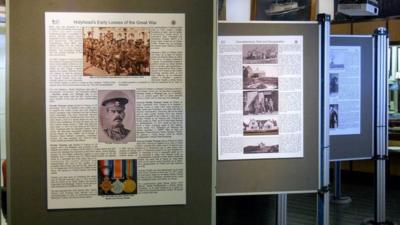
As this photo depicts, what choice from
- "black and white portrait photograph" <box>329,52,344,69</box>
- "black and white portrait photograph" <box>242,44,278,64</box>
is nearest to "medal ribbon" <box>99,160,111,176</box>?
"black and white portrait photograph" <box>242,44,278,64</box>

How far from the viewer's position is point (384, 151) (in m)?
4.26

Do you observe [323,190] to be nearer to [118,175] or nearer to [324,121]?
[324,121]

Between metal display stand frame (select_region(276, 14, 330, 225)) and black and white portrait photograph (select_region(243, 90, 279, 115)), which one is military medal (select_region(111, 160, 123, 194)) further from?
metal display stand frame (select_region(276, 14, 330, 225))

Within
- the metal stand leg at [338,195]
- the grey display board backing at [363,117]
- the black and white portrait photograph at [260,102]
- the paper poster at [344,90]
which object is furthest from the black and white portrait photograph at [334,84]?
the metal stand leg at [338,195]

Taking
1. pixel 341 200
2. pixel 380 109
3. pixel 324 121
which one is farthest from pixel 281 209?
pixel 341 200

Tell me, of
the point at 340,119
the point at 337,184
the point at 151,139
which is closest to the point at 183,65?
the point at 151,139

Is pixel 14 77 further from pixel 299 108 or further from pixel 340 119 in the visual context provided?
pixel 340 119

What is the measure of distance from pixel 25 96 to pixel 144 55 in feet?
1.88

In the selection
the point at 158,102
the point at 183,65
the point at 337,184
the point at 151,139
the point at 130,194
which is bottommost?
the point at 337,184

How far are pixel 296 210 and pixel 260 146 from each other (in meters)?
2.96

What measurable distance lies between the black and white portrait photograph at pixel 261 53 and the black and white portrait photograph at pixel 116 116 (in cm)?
89

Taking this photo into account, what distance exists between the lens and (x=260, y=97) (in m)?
2.83

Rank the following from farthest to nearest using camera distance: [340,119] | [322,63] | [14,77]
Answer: [340,119] → [322,63] → [14,77]

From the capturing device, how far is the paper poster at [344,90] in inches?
161
